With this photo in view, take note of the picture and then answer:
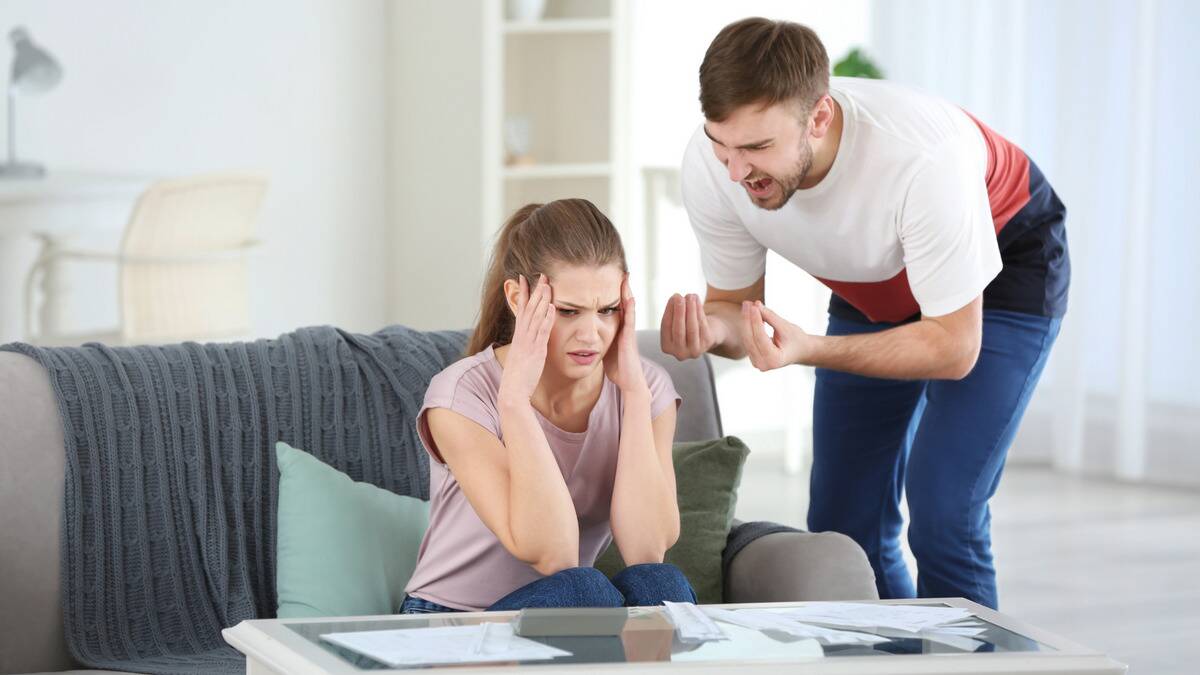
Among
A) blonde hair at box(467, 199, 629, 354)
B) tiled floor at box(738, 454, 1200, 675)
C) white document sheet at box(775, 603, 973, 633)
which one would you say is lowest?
tiled floor at box(738, 454, 1200, 675)

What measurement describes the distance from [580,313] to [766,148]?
37cm

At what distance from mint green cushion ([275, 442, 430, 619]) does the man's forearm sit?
642 mm

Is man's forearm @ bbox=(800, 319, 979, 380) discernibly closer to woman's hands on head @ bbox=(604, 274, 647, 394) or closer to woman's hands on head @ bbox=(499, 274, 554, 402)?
woman's hands on head @ bbox=(604, 274, 647, 394)

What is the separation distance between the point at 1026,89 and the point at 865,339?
118 inches

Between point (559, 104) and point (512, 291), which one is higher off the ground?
point (559, 104)

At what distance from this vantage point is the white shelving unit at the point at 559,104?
4.88m

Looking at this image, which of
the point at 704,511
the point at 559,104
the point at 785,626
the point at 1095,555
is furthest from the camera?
the point at 559,104

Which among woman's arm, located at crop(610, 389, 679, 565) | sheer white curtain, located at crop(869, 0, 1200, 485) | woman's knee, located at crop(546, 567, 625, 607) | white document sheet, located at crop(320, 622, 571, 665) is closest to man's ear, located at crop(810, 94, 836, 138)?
woman's arm, located at crop(610, 389, 679, 565)

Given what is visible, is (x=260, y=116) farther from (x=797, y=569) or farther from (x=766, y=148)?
(x=797, y=569)

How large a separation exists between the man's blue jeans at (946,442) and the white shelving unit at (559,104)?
7.98 ft

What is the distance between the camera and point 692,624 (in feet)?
5.02

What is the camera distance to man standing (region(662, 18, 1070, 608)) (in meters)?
2.16

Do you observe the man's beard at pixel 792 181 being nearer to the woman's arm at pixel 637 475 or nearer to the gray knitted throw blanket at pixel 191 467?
the woman's arm at pixel 637 475

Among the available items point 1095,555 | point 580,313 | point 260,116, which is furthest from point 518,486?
point 260,116
